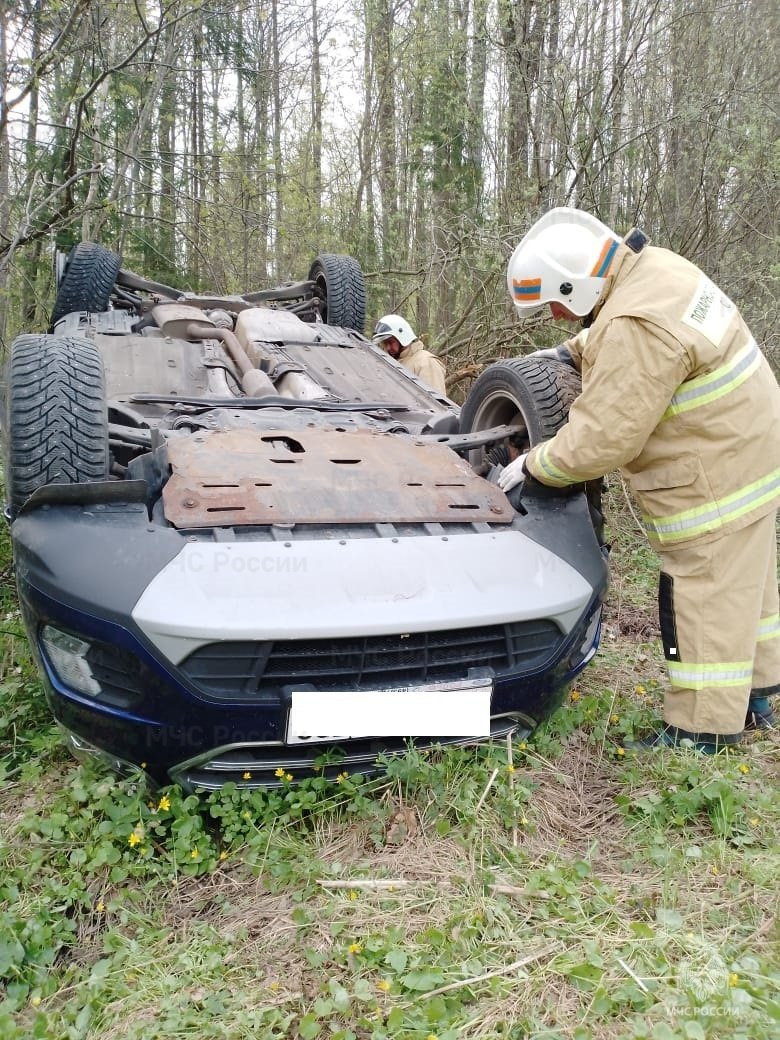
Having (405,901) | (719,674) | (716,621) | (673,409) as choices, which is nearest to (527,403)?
(673,409)

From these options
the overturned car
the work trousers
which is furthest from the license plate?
the work trousers

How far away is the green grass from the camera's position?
5.36 feet

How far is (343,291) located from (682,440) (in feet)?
11.5

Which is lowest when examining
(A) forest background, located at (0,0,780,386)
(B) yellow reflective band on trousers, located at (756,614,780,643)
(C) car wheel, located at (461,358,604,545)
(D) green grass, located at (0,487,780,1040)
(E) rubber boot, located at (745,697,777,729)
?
(E) rubber boot, located at (745,697,777,729)

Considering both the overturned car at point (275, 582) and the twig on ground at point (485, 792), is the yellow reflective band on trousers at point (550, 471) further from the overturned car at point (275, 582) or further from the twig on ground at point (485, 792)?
the twig on ground at point (485, 792)

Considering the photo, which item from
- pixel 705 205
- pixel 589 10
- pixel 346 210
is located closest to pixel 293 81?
pixel 346 210

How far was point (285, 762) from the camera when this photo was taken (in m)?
2.15

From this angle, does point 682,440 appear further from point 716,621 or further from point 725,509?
point 716,621

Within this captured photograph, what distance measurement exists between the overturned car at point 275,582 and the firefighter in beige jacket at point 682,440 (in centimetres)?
28

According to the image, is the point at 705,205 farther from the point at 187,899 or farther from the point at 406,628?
the point at 187,899

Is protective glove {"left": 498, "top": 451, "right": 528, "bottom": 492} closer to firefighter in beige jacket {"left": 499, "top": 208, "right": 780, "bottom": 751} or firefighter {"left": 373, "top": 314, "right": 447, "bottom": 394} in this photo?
firefighter in beige jacket {"left": 499, "top": 208, "right": 780, "bottom": 751}

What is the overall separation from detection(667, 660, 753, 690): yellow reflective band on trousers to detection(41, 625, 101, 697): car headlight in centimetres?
188

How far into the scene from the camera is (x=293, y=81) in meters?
13.2

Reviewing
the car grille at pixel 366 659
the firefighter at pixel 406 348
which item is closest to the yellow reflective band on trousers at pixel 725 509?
the car grille at pixel 366 659
